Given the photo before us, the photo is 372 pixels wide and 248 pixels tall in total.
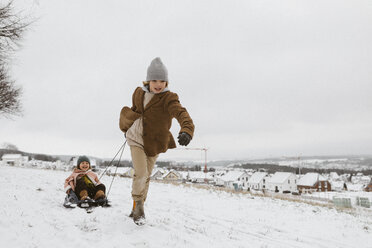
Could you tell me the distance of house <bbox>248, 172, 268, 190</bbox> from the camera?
7785 cm

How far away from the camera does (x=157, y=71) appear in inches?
143

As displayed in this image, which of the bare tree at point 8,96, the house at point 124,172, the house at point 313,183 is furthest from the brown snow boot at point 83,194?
the house at point 313,183

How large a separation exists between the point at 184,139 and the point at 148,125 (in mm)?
1009

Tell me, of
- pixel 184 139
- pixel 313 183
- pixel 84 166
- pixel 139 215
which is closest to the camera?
pixel 184 139

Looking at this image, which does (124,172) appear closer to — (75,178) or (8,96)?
(8,96)

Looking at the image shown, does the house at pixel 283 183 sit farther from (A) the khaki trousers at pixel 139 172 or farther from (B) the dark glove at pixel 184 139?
(B) the dark glove at pixel 184 139

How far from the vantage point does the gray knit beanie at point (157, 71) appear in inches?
142

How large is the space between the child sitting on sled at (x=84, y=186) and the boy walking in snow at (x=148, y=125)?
1439 mm

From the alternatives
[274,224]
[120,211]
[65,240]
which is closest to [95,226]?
[65,240]

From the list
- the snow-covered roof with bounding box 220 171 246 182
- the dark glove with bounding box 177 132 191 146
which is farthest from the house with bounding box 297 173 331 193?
the dark glove with bounding box 177 132 191 146

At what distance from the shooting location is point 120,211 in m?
4.37

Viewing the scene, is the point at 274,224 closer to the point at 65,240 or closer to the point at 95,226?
the point at 95,226

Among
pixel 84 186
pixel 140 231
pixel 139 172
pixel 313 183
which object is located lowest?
pixel 313 183

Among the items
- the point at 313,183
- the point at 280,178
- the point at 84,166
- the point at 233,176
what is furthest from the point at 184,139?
the point at 233,176
